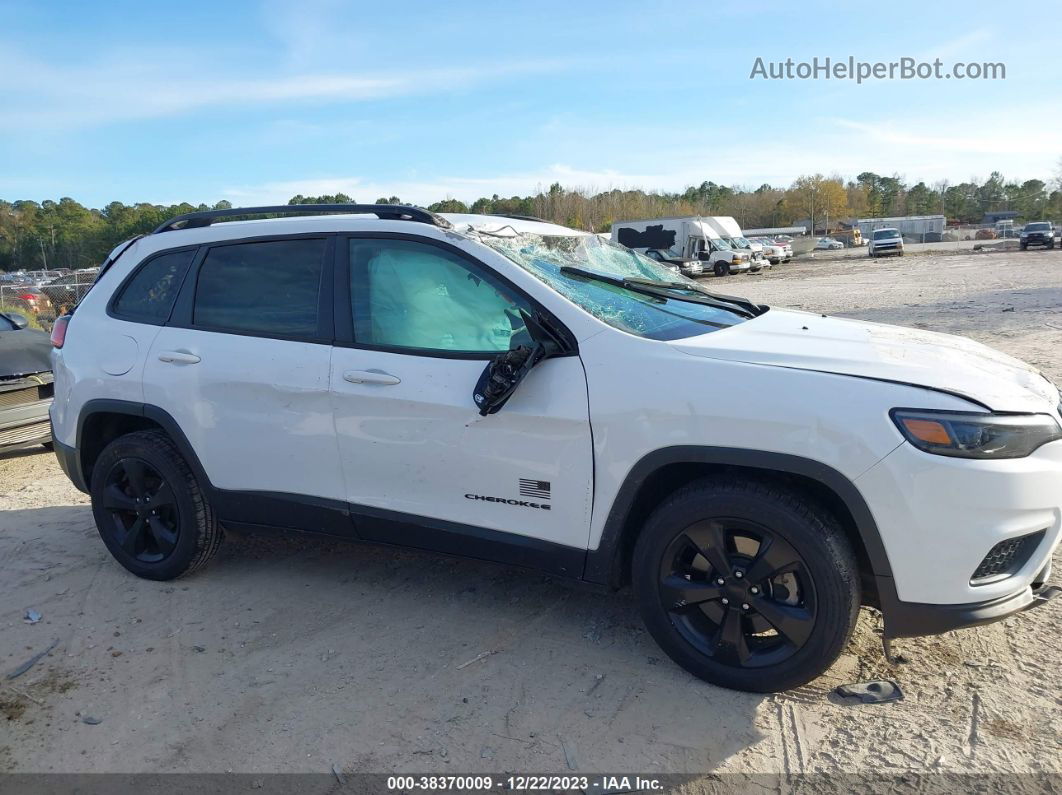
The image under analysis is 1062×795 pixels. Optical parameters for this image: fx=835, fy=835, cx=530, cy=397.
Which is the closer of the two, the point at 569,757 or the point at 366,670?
the point at 569,757

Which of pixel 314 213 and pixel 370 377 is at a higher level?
pixel 314 213

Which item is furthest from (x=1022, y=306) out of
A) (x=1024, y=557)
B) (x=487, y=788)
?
(x=487, y=788)

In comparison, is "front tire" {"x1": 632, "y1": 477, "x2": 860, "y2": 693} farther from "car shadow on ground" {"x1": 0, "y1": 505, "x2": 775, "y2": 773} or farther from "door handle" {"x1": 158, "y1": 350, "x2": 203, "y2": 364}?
"door handle" {"x1": 158, "y1": 350, "x2": 203, "y2": 364}

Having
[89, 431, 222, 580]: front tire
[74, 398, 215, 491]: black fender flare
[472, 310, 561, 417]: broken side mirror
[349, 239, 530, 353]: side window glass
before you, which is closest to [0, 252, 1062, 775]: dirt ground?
[89, 431, 222, 580]: front tire

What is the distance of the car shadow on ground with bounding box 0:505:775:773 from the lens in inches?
114

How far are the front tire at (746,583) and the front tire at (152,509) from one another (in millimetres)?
2364

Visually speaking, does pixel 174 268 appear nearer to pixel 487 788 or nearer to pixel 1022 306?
pixel 487 788

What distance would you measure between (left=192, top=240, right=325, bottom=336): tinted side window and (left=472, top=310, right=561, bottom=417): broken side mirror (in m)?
1.01

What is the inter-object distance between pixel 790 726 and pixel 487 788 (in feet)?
3.56

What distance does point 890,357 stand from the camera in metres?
3.11

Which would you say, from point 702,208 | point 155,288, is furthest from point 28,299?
point 702,208

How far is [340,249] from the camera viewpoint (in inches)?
152

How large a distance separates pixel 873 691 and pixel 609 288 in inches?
75.8

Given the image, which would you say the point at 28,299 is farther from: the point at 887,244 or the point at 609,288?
the point at 887,244
